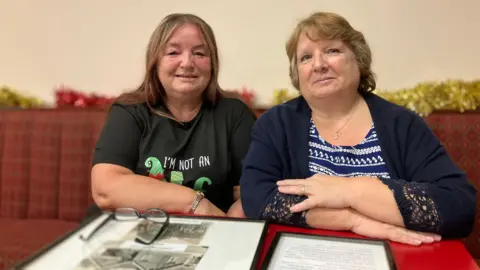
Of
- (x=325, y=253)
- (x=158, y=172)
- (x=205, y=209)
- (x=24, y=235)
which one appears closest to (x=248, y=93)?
(x=158, y=172)

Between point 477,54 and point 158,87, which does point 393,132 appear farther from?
point 477,54

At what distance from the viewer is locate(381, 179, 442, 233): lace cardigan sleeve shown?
92cm

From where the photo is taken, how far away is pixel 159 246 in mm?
776

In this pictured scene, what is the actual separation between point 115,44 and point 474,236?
6.49ft

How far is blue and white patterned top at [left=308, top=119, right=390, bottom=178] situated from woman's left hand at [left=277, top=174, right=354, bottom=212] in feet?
0.56

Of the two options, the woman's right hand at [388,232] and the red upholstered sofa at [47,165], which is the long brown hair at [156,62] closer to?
the red upholstered sofa at [47,165]

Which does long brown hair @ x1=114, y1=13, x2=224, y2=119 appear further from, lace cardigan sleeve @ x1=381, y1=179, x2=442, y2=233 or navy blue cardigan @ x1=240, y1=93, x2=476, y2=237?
lace cardigan sleeve @ x1=381, y1=179, x2=442, y2=233

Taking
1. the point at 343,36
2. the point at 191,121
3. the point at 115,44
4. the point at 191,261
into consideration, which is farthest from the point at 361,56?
the point at 115,44

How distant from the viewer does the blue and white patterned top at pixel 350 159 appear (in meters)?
1.16

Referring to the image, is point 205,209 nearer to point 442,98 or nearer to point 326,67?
point 326,67

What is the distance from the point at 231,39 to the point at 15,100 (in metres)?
1.25

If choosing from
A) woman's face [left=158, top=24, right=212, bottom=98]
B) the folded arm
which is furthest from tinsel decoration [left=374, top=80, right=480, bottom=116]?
woman's face [left=158, top=24, right=212, bottom=98]

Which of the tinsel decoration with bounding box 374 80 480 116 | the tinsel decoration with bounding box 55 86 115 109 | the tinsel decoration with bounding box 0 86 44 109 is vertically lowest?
the tinsel decoration with bounding box 0 86 44 109

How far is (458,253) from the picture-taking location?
84 cm
